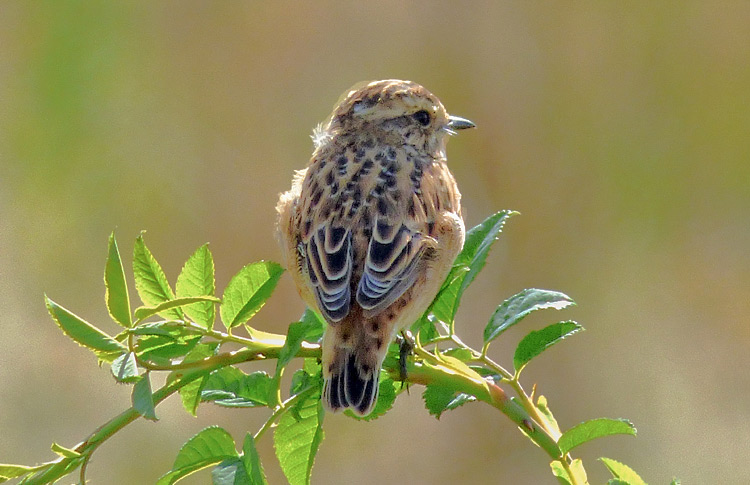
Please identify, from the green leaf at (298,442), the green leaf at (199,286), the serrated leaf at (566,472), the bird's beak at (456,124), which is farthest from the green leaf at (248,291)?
→ the bird's beak at (456,124)

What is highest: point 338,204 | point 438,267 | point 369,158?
point 369,158

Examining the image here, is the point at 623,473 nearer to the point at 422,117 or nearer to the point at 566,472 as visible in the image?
the point at 566,472

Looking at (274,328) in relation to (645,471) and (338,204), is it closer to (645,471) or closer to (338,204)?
(645,471)

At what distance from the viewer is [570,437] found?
1.57 m

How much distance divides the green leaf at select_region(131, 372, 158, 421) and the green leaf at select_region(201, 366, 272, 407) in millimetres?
227

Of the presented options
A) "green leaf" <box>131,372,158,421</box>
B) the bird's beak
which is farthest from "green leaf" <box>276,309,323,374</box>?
the bird's beak

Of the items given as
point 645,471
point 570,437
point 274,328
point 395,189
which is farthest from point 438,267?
point 645,471

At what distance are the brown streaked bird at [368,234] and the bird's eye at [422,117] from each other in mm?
27

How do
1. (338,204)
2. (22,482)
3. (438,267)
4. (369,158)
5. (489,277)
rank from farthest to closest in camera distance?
(489,277), (369,158), (338,204), (438,267), (22,482)

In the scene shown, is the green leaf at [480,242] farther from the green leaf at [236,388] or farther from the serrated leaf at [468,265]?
the green leaf at [236,388]

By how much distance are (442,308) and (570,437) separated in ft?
1.37

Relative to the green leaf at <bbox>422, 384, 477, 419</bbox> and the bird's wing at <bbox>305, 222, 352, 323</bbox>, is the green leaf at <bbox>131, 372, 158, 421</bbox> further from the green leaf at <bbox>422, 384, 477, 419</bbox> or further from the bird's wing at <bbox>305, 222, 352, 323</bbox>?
the bird's wing at <bbox>305, 222, 352, 323</bbox>

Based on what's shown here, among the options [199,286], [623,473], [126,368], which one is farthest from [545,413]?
[126,368]

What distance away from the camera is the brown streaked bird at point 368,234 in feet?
6.64
